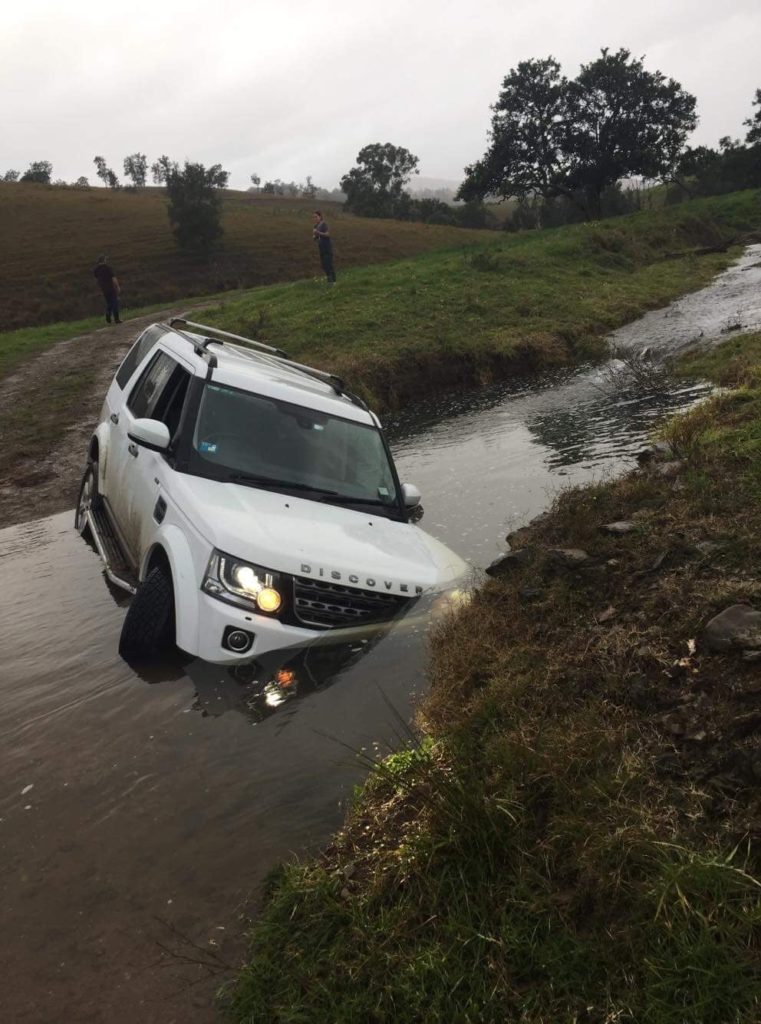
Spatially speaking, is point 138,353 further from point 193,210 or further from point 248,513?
point 193,210

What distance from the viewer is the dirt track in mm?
9594

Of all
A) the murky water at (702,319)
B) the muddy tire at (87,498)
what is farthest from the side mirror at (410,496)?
the murky water at (702,319)

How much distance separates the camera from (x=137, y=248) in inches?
1738

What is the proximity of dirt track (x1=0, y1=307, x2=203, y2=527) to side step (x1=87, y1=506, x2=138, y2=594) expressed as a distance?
225 centimetres

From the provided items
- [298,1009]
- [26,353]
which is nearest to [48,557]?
[298,1009]

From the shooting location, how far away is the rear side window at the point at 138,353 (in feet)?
24.1

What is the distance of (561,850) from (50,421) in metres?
12.7

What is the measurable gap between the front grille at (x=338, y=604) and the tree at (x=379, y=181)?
229 ft

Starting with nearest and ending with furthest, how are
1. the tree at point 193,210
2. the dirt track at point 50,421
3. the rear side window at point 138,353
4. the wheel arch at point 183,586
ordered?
the wheel arch at point 183,586, the rear side window at point 138,353, the dirt track at point 50,421, the tree at point 193,210

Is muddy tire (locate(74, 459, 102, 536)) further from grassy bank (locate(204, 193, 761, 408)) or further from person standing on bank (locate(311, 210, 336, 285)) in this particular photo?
person standing on bank (locate(311, 210, 336, 285))

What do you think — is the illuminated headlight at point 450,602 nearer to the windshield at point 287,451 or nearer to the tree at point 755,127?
the windshield at point 287,451

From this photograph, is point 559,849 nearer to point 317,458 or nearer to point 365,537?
point 365,537

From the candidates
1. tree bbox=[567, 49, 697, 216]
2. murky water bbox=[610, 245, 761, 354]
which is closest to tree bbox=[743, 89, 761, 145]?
tree bbox=[567, 49, 697, 216]

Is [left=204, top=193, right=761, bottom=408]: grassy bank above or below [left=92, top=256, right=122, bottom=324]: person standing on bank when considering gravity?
below
